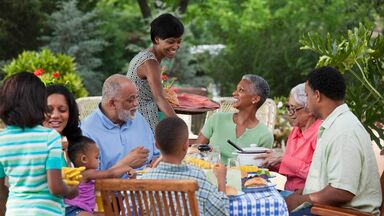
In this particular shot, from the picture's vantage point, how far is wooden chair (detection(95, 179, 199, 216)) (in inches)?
144

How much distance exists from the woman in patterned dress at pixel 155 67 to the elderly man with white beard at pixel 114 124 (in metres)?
0.76

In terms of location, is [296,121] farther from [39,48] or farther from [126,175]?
[39,48]

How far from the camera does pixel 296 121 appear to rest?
17.6 ft

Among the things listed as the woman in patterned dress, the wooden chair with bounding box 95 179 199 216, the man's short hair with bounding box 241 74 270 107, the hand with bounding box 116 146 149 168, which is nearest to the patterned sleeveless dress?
the woman in patterned dress

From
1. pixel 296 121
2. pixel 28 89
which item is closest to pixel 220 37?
pixel 296 121

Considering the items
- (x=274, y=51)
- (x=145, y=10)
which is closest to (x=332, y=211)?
(x=274, y=51)

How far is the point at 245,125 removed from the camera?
5.85m

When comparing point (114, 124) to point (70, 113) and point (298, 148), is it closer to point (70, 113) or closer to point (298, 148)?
point (70, 113)

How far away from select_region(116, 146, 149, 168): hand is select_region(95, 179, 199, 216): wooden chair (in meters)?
0.66

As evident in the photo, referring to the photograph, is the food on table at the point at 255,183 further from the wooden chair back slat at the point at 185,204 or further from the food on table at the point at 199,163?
the wooden chair back slat at the point at 185,204

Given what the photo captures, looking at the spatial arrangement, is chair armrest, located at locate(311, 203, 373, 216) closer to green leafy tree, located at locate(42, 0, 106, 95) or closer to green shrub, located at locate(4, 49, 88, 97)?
green shrub, located at locate(4, 49, 88, 97)

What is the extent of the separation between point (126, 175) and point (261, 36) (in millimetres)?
10119

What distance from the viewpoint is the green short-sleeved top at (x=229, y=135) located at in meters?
5.79

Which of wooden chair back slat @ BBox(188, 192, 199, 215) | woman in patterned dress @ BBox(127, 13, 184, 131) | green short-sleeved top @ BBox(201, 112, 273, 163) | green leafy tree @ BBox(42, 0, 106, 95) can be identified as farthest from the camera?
green leafy tree @ BBox(42, 0, 106, 95)
